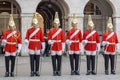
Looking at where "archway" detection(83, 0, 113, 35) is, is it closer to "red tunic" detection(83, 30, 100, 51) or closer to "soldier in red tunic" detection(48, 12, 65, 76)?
"red tunic" detection(83, 30, 100, 51)

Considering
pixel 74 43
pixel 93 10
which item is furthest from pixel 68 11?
pixel 74 43

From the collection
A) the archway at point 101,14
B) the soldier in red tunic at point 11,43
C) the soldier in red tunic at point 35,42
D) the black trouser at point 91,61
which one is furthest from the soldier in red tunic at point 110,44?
the archway at point 101,14

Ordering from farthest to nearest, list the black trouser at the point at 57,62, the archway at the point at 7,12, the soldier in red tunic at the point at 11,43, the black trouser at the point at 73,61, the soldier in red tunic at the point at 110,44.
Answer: the archway at the point at 7,12
the soldier in red tunic at the point at 110,44
the black trouser at the point at 73,61
the black trouser at the point at 57,62
the soldier in red tunic at the point at 11,43

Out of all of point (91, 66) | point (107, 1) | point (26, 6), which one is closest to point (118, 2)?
point (107, 1)

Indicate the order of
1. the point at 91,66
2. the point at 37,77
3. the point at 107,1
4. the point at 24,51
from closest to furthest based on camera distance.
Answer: the point at 37,77 → the point at 91,66 → the point at 24,51 → the point at 107,1

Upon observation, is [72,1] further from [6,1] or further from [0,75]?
[0,75]

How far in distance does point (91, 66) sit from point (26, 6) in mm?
10989

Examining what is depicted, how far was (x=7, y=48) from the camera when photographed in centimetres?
1482

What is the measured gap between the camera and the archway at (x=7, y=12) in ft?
91.0

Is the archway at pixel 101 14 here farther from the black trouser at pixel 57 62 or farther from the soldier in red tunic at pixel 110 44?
the black trouser at pixel 57 62

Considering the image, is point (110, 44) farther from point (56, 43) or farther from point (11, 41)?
point (11, 41)

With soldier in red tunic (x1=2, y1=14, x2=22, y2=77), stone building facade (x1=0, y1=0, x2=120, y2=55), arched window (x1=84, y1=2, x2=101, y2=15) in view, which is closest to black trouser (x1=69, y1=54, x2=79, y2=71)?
soldier in red tunic (x1=2, y1=14, x2=22, y2=77)

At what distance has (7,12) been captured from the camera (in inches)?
1125

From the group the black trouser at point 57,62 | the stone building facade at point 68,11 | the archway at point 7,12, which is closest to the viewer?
the black trouser at point 57,62
